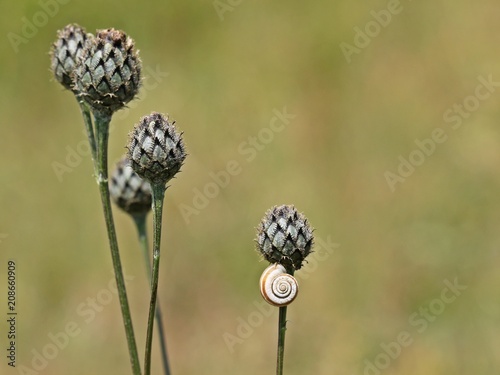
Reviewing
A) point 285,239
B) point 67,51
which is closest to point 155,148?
point 285,239

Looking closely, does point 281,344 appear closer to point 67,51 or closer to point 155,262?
point 155,262

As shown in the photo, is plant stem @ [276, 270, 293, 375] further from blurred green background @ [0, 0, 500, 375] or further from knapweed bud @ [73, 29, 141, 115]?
blurred green background @ [0, 0, 500, 375]

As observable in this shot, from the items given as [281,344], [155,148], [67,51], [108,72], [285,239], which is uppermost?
[67,51]

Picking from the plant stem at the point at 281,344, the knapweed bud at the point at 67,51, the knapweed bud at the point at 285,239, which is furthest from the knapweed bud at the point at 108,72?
the plant stem at the point at 281,344

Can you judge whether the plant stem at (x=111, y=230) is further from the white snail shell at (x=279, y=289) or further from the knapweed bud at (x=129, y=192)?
the knapweed bud at (x=129, y=192)

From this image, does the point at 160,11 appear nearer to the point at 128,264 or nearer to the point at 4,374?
the point at 128,264

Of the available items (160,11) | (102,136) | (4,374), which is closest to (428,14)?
(160,11)
